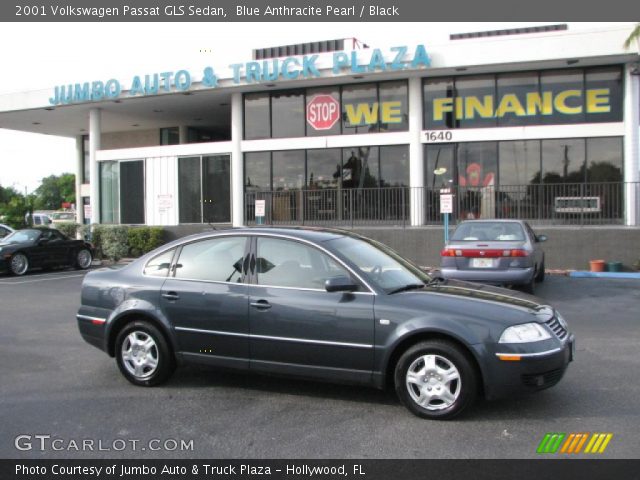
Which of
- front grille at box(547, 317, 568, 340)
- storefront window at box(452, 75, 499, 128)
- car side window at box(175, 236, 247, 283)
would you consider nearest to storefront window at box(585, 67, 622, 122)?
storefront window at box(452, 75, 499, 128)

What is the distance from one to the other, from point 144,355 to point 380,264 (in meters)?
2.45

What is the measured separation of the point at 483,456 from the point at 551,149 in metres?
15.8

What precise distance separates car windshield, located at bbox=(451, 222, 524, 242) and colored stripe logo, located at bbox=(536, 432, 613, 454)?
732 cm

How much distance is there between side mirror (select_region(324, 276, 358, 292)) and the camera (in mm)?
5070

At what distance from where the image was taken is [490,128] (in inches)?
730

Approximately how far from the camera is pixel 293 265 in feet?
18.1

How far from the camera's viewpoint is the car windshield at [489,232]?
1173 cm

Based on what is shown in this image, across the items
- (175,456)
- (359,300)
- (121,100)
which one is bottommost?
(175,456)

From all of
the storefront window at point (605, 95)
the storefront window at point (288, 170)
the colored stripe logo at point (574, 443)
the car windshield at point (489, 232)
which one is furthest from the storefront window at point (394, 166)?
the colored stripe logo at point (574, 443)

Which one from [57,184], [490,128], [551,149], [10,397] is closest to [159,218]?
[490,128]

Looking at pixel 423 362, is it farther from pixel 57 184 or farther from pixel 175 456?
pixel 57 184

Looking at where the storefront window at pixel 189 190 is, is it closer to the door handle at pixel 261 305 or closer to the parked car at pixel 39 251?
the parked car at pixel 39 251

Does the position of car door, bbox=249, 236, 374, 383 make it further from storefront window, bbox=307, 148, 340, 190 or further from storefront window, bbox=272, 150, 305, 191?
storefront window, bbox=272, 150, 305, 191
